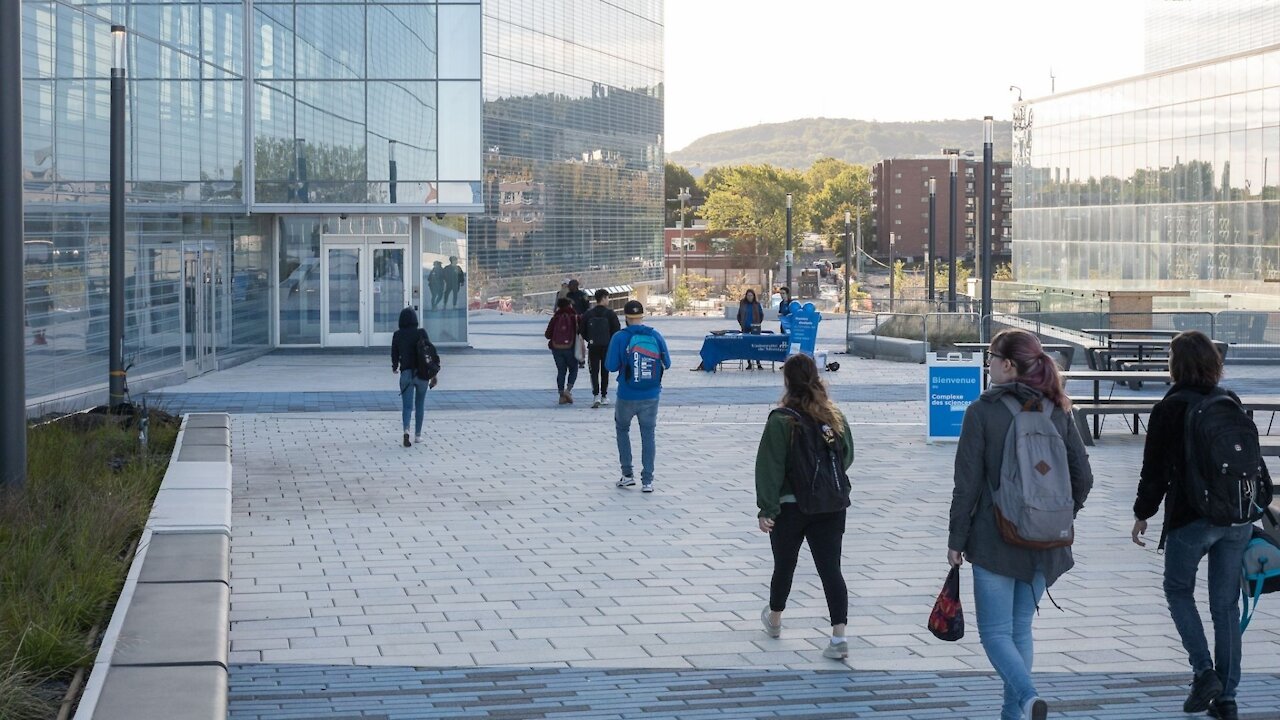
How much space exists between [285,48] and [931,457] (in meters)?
21.4

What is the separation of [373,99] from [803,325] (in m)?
10.9

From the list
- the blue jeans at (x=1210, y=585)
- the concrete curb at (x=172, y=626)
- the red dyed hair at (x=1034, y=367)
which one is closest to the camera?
the concrete curb at (x=172, y=626)

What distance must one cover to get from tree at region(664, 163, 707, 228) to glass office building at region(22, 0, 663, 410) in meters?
141

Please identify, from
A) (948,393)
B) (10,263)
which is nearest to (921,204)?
(948,393)

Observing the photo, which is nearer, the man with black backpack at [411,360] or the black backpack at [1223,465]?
the black backpack at [1223,465]

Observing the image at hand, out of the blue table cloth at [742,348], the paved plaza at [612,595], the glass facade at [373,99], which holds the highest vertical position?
the glass facade at [373,99]

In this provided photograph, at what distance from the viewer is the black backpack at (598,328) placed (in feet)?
70.9

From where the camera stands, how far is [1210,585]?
695 cm

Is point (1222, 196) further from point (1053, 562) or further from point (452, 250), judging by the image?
point (1053, 562)

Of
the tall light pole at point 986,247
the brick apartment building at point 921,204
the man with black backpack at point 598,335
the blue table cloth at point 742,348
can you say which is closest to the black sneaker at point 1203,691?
the man with black backpack at point 598,335

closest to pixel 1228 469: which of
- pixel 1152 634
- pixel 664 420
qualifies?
pixel 1152 634

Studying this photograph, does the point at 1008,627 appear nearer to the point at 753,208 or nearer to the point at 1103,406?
the point at 1103,406

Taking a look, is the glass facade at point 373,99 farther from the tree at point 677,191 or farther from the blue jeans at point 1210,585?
the tree at point 677,191

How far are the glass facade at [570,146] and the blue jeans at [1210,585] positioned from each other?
155ft
